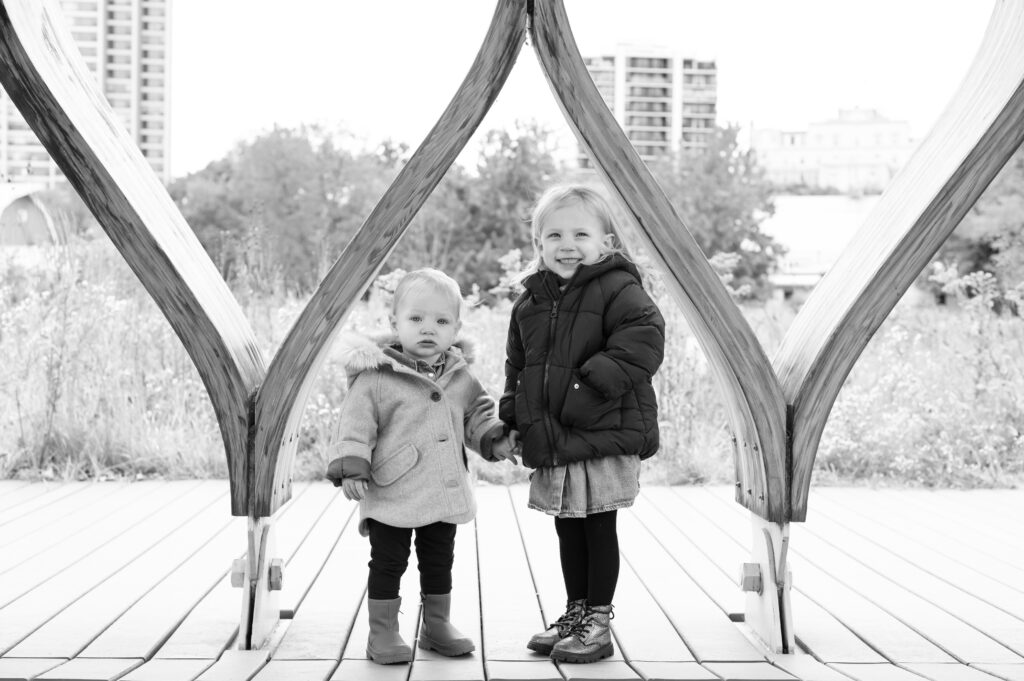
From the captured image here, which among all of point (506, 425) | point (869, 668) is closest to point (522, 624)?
point (506, 425)

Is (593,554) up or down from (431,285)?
down

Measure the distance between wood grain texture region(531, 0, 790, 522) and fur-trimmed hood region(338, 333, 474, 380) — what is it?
709 mm

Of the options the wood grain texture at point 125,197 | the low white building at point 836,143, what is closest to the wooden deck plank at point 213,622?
the wood grain texture at point 125,197

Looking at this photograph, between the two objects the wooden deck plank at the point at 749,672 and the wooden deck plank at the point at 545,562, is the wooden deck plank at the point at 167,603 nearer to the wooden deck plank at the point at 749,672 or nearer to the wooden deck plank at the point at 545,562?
the wooden deck plank at the point at 545,562

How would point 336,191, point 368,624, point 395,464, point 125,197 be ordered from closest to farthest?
1. point 125,197
2. point 395,464
3. point 368,624
4. point 336,191

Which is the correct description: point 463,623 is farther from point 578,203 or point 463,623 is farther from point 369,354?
point 578,203

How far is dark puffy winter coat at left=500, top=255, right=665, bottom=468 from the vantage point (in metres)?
2.74

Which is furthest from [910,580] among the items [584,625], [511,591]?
[584,625]

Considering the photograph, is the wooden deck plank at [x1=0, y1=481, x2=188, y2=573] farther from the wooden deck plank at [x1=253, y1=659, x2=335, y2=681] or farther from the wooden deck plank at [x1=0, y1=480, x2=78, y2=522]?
the wooden deck plank at [x1=253, y1=659, x2=335, y2=681]

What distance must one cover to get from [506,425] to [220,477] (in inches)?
120

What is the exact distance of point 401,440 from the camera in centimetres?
284

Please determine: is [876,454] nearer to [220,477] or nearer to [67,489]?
[220,477]

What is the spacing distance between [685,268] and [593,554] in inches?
30.5

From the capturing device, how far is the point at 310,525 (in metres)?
4.43
